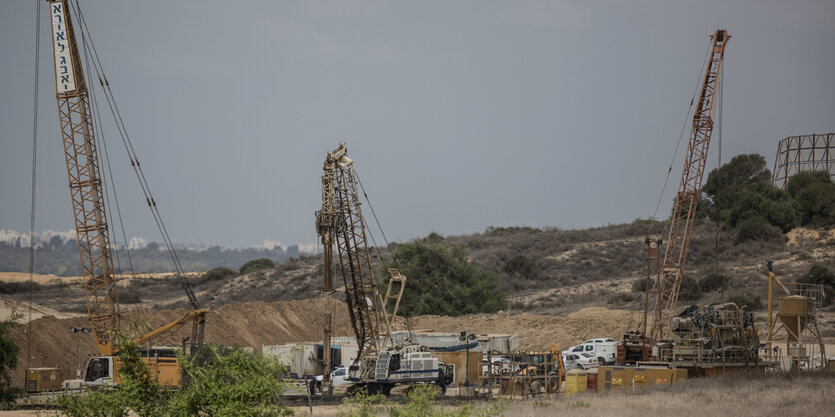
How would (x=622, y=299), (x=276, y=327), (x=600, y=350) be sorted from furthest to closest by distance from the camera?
(x=622, y=299) < (x=276, y=327) < (x=600, y=350)

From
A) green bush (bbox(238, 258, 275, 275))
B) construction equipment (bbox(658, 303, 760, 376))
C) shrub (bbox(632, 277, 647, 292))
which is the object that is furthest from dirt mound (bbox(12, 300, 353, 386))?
green bush (bbox(238, 258, 275, 275))

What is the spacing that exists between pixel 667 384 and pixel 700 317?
569cm

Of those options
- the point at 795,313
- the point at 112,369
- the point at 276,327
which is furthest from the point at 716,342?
the point at 276,327

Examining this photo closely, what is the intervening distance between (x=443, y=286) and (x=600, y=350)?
31.9 m

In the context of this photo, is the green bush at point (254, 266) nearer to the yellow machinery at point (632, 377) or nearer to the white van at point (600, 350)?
the white van at point (600, 350)

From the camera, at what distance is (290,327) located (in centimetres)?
7112

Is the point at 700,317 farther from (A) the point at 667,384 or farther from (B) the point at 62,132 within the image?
(B) the point at 62,132

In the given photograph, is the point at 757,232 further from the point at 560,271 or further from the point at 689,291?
the point at 689,291

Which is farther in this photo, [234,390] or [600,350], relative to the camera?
[600,350]

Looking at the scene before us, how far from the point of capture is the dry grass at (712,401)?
28781 millimetres

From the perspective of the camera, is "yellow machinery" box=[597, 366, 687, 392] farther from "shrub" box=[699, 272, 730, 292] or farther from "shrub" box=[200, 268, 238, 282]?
"shrub" box=[200, 268, 238, 282]

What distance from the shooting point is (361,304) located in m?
46.5

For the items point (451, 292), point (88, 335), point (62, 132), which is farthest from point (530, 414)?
point (451, 292)

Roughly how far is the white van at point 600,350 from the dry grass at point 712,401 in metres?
16.9
